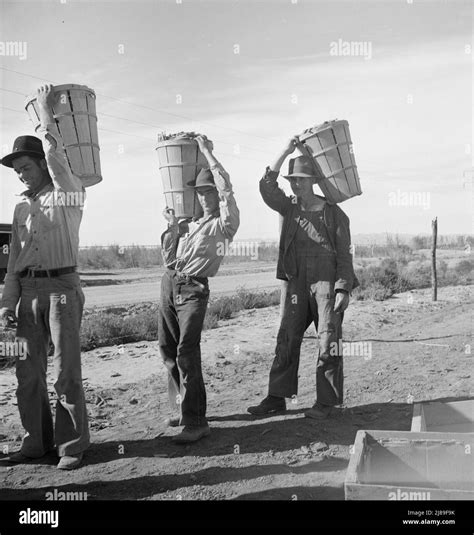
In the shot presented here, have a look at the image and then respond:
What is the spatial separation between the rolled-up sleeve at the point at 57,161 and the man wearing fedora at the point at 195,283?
108 centimetres

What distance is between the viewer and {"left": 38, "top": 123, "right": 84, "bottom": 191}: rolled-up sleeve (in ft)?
15.4

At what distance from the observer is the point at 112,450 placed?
5.15m

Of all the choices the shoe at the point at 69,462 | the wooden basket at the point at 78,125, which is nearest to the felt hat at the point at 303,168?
the wooden basket at the point at 78,125

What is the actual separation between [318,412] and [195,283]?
167 centimetres

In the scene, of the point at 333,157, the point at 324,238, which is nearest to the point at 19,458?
the point at 324,238

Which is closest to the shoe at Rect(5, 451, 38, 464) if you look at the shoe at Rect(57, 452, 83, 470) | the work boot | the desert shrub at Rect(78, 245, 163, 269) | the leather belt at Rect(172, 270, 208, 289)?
the work boot

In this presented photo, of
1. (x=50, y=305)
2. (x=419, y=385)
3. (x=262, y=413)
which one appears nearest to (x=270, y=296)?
(x=419, y=385)

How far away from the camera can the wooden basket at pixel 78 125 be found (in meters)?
5.00

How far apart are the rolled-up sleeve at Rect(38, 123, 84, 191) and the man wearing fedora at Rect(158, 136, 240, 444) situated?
3.55ft

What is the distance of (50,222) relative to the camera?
479cm

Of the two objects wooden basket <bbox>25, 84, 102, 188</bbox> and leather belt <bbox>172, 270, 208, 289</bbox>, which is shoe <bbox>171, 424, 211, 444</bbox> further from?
wooden basket <bbox>25, 84, 102, 188</bbox>

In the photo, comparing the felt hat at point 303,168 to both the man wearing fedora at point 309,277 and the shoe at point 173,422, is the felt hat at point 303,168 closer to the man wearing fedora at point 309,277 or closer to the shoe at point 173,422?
the man wearing fedora at point 309,277

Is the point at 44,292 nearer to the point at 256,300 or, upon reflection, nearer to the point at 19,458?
the point at 19,458
